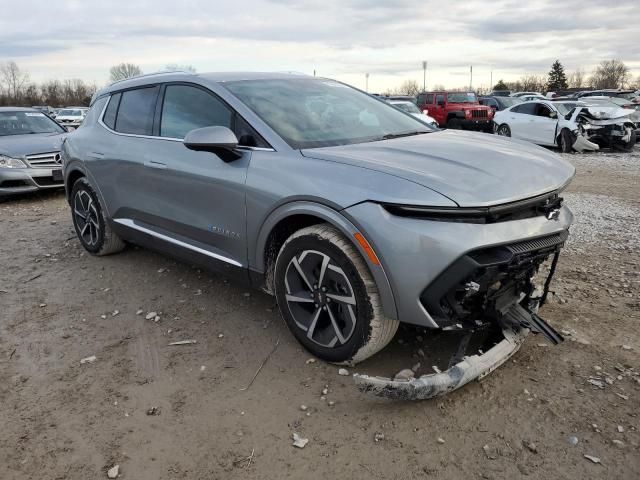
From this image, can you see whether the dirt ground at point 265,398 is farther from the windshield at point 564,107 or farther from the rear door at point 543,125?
the windshield at point 564,107

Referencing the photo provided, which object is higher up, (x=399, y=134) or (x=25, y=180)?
(x=399, y=134)

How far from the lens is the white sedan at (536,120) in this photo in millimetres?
14688

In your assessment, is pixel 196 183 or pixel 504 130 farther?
pixel 504 130

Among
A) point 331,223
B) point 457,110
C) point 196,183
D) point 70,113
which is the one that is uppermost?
point 70,113

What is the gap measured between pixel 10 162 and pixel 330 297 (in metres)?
7.69

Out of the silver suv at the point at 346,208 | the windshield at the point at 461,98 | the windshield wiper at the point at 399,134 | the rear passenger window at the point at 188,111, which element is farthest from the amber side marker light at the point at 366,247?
the windshield at the point at 461,98

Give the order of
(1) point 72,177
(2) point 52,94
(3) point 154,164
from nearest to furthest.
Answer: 1. (3) point 154,164
2. (1) point 72,177
3. (2) point 52,94

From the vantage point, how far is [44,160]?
8.85m

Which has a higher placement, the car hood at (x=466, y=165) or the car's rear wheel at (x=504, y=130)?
the car hood at (x=466, y=165)

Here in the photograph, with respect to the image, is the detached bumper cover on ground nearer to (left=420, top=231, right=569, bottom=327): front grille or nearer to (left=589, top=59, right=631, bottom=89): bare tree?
(left=420, top=231, right=569, bottom=327): front grille

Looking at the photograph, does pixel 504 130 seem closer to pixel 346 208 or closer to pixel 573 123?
pixel 573 123

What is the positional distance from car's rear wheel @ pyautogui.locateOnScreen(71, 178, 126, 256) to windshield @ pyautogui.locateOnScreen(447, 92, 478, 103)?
18.9m

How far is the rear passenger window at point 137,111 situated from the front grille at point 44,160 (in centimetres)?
483

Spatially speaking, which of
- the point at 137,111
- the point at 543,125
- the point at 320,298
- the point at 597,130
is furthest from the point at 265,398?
the point at 543,125
